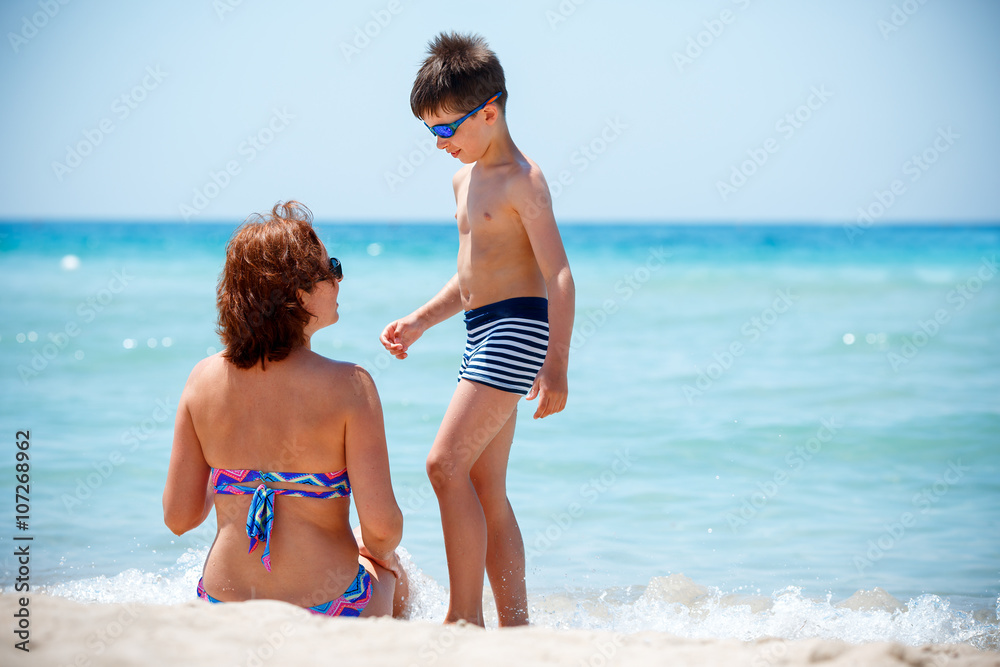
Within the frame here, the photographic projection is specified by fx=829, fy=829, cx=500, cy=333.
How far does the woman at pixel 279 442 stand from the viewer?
87.5 inches

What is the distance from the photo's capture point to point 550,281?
2.75 m

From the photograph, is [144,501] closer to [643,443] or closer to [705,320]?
[643,443]

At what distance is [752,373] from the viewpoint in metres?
8.44

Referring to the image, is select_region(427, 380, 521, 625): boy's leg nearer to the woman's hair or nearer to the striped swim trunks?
the striped swim trunks

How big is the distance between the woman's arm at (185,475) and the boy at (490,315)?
74 centimetres

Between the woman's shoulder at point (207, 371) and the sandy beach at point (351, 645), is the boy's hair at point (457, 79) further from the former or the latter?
the sandy beach at point (351, 645)

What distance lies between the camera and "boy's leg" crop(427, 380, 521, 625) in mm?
2709

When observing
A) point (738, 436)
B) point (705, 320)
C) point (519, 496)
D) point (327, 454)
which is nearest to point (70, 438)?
point (519, 496)

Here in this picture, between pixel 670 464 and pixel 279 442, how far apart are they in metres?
3.77

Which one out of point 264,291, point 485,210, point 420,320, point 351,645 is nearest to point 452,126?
point 485,210

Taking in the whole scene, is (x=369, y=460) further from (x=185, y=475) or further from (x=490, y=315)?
(x=490, y=315)

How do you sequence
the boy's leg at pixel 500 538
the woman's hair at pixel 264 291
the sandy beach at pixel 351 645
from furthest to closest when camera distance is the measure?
the boy's leg at pixel 500 538 → the woman's hair at pixel 264 291 → the sandy beach at pixel 351 645

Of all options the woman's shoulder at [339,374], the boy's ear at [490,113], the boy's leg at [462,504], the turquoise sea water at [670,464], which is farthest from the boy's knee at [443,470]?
the boy's ear at [490,113]

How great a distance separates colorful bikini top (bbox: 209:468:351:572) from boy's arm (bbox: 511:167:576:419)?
666 mm
